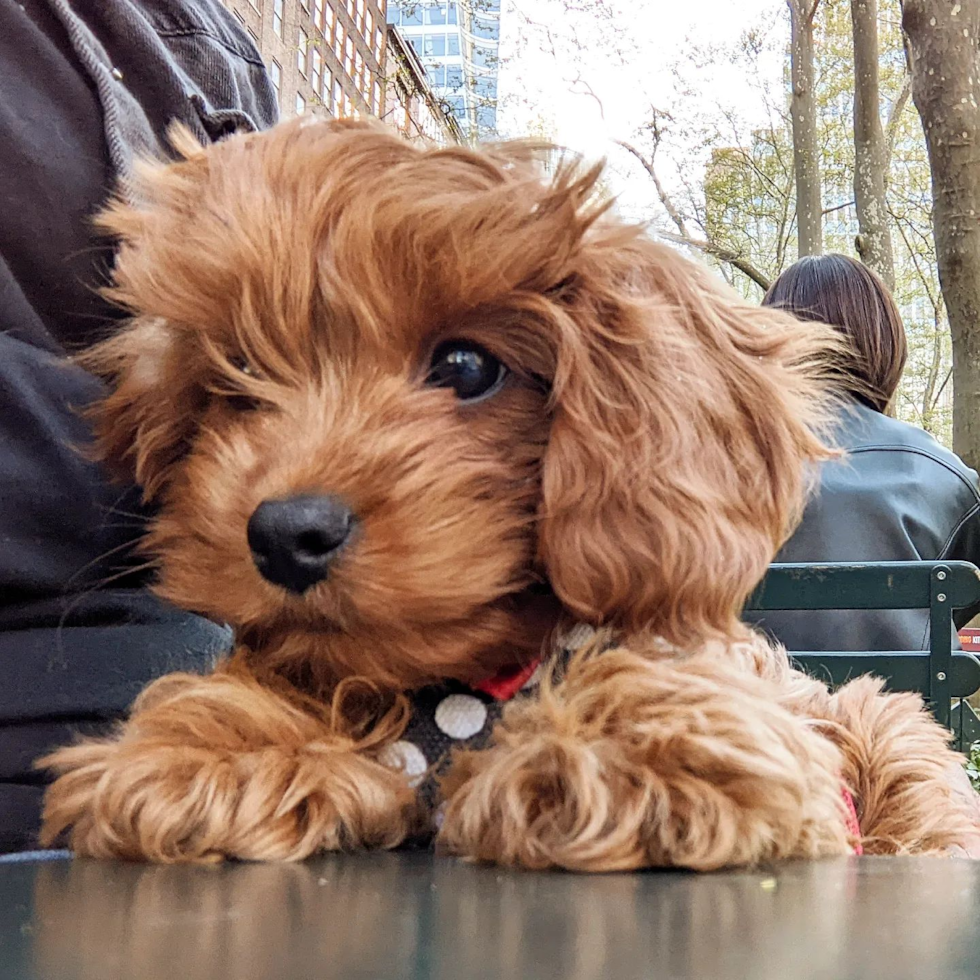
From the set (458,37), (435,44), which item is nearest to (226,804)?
(458,37)

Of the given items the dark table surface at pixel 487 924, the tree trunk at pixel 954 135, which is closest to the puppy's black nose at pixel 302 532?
the dark table surface at pixel 487 924

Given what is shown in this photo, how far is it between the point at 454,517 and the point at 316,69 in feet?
98.6

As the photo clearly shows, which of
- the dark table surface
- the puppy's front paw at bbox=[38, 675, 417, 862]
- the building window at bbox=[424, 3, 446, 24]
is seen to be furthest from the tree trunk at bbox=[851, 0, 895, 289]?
the dark table surface

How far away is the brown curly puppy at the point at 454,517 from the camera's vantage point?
1.11 m

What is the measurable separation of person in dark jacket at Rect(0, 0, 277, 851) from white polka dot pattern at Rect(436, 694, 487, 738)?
1.52 ft

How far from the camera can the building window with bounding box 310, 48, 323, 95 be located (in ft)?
92.4

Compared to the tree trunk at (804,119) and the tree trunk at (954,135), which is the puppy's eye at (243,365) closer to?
the tree trunk at (954,135)

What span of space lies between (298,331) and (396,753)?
0.50 m

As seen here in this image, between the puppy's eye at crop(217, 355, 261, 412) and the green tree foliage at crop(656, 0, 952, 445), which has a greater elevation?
the green tree foliage at crop(656, 0, 952, 445)

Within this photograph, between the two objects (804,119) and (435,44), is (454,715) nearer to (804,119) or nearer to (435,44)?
(804,119)

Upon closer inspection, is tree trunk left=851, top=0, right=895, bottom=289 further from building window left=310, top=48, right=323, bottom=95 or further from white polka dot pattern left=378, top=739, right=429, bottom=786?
building window left=310, top=48, right=323, bottom=95

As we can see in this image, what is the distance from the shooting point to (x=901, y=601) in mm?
2936

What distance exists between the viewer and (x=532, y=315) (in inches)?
50.0

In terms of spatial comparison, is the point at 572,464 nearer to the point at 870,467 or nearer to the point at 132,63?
the point at 132,63
